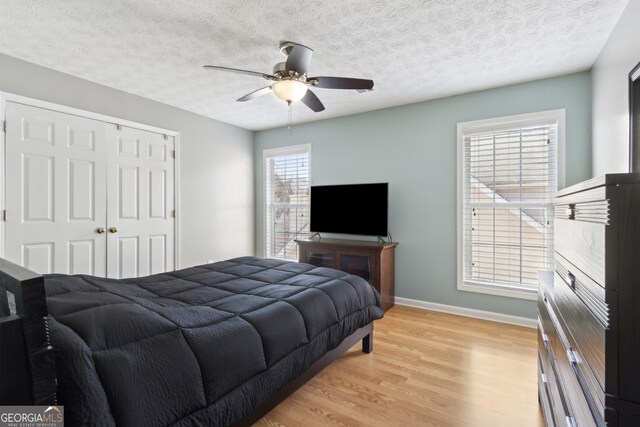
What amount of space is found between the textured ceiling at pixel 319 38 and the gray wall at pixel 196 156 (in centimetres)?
17

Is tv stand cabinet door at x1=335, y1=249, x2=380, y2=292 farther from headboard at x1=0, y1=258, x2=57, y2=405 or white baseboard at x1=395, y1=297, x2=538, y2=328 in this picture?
headboard at x1=0, y1=258, x2=57, y2=405

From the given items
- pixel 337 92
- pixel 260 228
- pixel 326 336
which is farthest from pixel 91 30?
pixel 260 228

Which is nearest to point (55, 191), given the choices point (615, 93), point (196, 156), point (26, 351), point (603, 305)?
point (196, 156)

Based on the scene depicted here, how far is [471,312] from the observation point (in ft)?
11.5

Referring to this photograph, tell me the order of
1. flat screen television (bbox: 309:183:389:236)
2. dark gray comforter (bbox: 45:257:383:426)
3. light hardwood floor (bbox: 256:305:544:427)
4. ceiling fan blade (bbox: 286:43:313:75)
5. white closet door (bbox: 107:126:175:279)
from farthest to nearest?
flat screen television (bbox: 309:183:389:236) < white closet door (bbox: 107:126:175:279) < ceiling fan blade (bbox: 286:43:313:75) < light hardwood floor (bbox: 256:305:544:427) < dark gray comforter (bbox: 45:257:383:426)

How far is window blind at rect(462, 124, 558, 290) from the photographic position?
10.4ft

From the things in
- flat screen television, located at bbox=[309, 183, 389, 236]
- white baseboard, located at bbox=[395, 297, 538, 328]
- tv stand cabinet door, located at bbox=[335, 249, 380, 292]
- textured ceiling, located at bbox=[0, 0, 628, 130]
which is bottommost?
white baseboard, located at bbox=[395, 297, 538, 328]

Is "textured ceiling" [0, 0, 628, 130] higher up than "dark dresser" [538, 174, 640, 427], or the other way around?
"textured ceiling" [0, 0, 628, 130]

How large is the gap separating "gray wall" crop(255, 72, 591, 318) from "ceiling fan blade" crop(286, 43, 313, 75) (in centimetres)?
198

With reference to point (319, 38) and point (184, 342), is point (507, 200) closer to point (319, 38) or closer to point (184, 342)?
point (319, 38)

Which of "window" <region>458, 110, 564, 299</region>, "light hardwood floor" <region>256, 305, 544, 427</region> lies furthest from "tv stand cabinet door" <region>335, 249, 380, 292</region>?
"window" <region>458, 110, 564, 299</region>

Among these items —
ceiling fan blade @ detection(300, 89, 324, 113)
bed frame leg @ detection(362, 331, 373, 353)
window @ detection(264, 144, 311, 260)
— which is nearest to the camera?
bed frame leg @ detection(362, 331, 373, 353)

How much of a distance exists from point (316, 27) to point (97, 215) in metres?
2.98

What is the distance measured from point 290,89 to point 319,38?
0.47 metres
